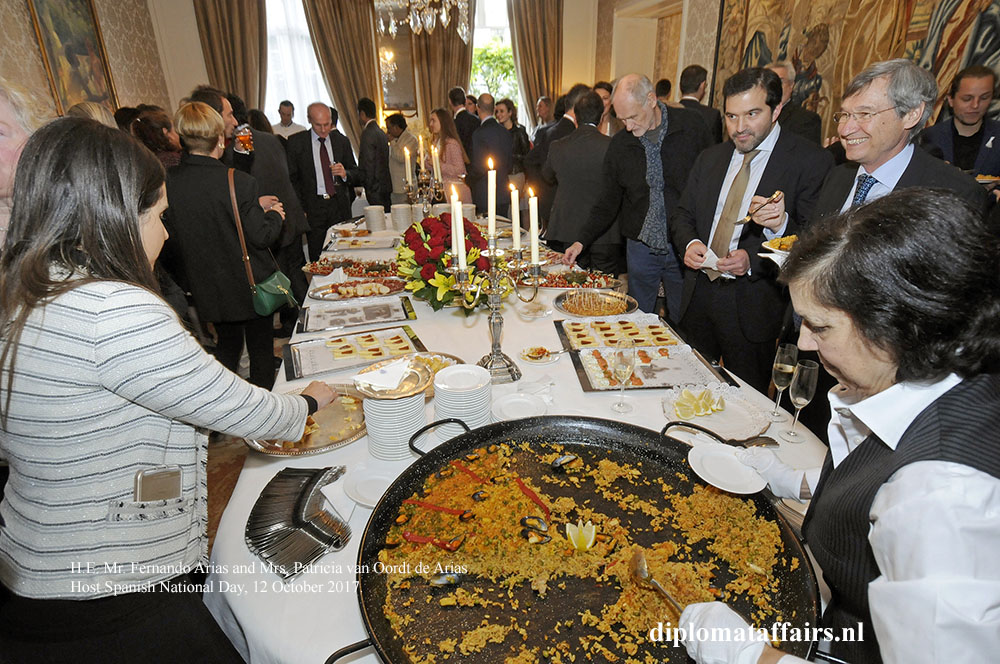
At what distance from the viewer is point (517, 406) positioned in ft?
5.22

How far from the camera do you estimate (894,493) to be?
2.31ft

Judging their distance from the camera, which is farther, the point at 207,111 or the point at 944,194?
the point at 207,111

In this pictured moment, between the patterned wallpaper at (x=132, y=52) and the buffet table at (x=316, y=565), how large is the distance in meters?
5.65

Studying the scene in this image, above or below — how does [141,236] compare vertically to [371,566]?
above

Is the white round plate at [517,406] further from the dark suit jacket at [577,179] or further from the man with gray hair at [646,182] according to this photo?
the dark suit jacket at [577,179]

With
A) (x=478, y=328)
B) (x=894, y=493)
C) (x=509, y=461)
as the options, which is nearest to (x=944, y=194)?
(x=894, y=493)

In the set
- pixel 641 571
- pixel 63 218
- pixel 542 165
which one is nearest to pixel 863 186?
pixel 641 571

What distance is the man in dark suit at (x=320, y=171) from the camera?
17.3 ft

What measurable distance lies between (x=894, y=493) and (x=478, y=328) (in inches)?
67.0

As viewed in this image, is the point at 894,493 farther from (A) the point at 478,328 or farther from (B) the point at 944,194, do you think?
(A) the point at 478,328

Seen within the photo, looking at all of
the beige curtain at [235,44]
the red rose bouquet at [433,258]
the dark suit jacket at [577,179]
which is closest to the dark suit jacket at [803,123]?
the dark suit jacket at [577,179]

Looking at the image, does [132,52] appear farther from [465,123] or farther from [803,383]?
[803,383]

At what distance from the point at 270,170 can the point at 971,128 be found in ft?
15.5

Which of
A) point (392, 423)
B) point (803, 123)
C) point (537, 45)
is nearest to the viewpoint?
point (392, 423)
